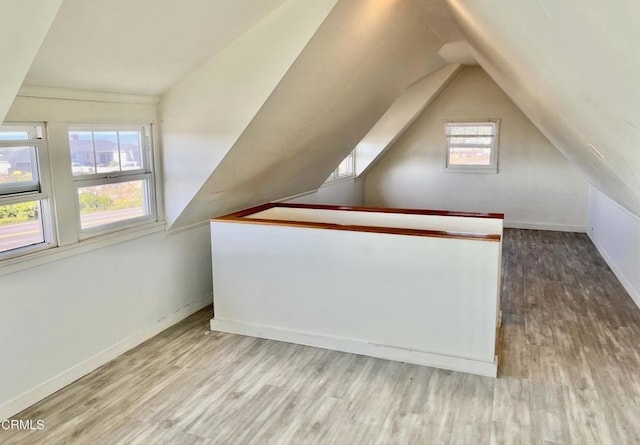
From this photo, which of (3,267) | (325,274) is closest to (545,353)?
(325,274)

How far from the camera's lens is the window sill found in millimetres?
2646

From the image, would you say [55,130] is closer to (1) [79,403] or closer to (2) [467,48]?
(1) [79,403]

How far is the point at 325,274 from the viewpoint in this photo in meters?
3.50

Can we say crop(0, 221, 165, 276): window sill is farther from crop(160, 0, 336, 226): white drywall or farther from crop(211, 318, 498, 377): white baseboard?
crop(211, 318, 498, 377): white baseboard

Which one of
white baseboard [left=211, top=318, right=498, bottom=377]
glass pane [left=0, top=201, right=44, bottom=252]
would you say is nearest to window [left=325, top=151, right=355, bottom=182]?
white baseboard [left=211, top=318, right=498, bottom=377]

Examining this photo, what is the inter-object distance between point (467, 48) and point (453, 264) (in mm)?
3389

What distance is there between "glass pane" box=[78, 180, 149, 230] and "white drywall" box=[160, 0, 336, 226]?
207 millimetres

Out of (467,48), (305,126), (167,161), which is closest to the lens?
(167,161)

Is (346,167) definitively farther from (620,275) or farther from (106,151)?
(106,151)

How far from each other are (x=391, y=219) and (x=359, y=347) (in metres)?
1.19

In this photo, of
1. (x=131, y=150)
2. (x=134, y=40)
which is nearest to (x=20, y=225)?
(x=131, y=150)

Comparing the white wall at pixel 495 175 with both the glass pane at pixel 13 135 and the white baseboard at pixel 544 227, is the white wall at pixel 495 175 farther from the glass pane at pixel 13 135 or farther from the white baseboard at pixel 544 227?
the glass pane at pixel 13 135

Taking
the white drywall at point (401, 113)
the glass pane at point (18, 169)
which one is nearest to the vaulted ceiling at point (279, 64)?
the glass pane at point (18, 169)

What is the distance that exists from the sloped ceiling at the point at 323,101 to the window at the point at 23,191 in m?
1.04
